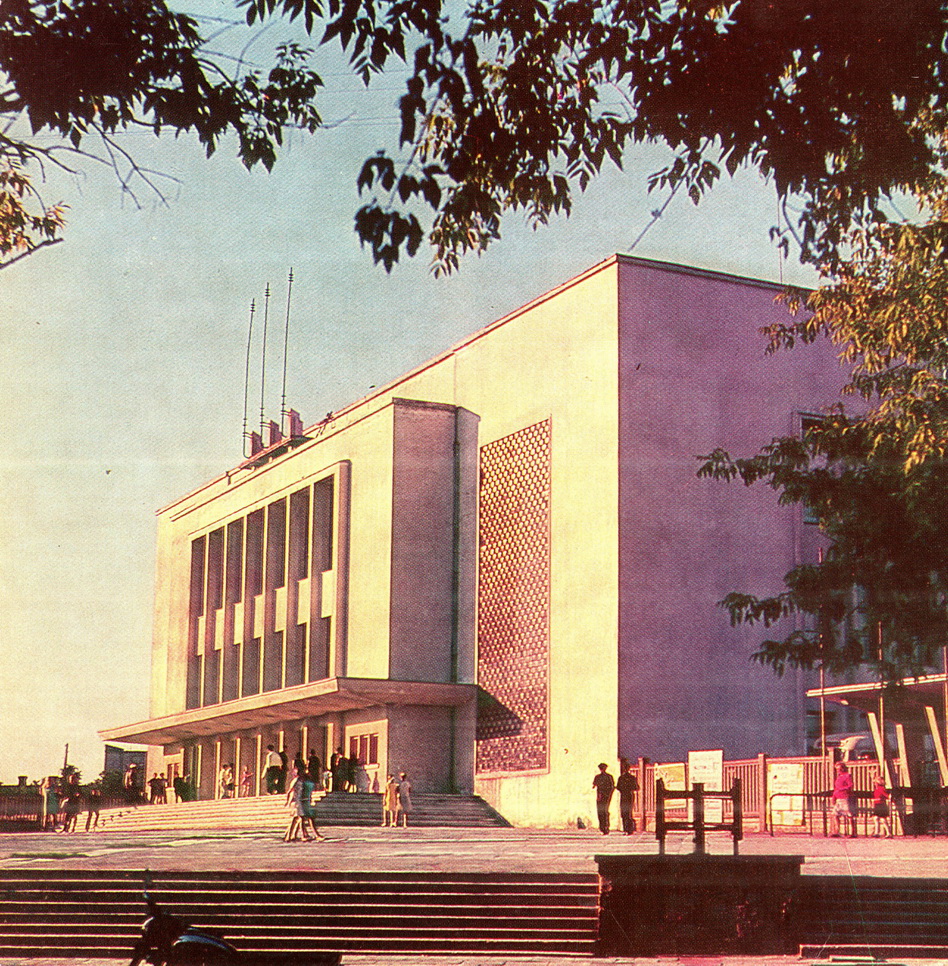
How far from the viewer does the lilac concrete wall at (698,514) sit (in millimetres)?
34062

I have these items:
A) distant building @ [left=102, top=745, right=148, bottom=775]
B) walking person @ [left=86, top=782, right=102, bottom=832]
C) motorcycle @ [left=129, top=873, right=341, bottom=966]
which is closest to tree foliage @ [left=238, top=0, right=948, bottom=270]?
motorcycle @ [left=129, top=873, right=341, bottom=966]

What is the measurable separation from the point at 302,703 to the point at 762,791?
1965 cm

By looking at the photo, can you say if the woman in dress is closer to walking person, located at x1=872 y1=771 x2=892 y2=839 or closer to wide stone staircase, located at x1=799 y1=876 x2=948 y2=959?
walking person, located at x1=872 y1=771 x2=892 y2=839

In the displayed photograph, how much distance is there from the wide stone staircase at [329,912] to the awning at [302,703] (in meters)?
23.2

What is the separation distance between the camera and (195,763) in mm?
56969

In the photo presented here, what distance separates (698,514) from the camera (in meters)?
35.1

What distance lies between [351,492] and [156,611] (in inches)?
798

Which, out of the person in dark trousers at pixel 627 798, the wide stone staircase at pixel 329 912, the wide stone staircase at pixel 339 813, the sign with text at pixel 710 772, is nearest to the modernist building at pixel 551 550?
the wide stone staircase at pixel 339 813

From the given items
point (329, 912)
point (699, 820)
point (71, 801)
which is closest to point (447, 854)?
point (329, 912)

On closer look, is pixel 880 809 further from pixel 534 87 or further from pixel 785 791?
pixel 534 87

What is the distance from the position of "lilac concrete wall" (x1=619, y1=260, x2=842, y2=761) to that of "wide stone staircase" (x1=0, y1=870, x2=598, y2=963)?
1773 cm

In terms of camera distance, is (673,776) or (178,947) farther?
(673,776)

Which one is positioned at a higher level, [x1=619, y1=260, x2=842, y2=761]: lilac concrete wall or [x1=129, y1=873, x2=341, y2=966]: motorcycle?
[x1=619, y1=260, x2=842, y2=761]: lilac concrete wall

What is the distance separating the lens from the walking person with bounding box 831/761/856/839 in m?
24.2
